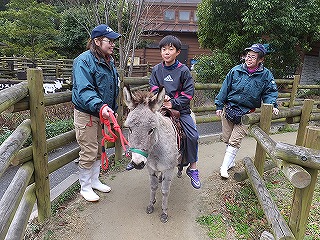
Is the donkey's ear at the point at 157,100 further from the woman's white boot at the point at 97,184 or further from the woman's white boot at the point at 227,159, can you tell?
the woman's white boot at the point at 227,159

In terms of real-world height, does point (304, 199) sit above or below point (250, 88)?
below

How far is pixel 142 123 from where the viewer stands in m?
2.57

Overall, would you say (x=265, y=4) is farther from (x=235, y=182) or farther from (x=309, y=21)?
(x=235, y=182)

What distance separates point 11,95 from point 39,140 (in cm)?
78

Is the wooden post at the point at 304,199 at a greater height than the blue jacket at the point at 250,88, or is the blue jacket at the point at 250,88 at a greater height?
the blue jacket at the point at 250,88

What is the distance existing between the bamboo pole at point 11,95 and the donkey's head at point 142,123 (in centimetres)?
100

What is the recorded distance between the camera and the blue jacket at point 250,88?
4.11m

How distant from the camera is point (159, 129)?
296 centimetres

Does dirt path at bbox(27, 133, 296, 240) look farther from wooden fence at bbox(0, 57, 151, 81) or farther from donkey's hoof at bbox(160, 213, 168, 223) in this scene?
wooden fence at bbox(0, 57, 151, 81)

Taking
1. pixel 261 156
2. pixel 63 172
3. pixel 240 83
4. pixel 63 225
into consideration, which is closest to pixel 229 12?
pixel 240 83

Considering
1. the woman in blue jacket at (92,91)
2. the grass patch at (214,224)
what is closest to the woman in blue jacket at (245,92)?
the grass patch at (214,224)

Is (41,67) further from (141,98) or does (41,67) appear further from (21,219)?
(141,98)

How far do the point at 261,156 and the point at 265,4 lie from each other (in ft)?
20.9

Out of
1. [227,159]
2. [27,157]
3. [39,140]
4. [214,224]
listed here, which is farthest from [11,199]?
[227,159]
